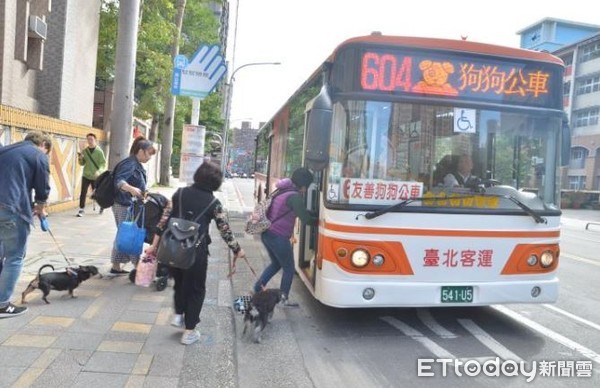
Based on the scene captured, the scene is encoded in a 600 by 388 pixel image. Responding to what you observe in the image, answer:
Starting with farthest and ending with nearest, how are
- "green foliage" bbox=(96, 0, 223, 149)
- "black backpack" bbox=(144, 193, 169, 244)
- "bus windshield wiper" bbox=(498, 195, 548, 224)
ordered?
"green foliage" bbox=(96, 0, 223, 149) < "black backpack" bbox=(144, 193, 169, 244) < "bus windshield wiper" bbox=(498, 195, 548, 224)

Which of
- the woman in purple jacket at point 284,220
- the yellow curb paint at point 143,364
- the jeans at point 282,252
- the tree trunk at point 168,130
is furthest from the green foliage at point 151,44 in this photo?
the yellow curb paint at point 143,364

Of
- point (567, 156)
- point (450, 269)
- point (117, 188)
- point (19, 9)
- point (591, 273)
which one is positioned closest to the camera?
point (450, 269)

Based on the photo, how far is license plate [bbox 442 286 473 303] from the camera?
18.1 ft

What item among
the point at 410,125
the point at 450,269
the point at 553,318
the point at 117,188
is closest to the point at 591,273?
the point at 553,318

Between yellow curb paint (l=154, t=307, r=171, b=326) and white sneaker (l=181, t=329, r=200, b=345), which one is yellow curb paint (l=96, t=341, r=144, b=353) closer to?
white sneaker (l=181, t=329, r=200, b=345)

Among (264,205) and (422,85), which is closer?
(422,85)

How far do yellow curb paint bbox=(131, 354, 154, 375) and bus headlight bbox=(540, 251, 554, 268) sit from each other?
400 centimetres

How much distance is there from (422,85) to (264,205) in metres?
2.15

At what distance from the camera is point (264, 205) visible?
6.24 metres

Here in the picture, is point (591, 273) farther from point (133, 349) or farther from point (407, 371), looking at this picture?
point (133, 349)

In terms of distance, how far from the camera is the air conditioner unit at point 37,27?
13894 mm

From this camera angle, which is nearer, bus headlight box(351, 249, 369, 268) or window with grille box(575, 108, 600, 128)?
bus headlight box(351, 249, 369, 268)

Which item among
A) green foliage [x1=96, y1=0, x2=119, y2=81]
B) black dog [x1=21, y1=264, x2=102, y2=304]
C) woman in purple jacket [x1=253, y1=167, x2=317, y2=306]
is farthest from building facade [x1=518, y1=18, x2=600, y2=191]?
black dog [x1=21, y1=264, x2=102, y2=304]

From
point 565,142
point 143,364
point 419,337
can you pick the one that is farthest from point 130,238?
point 565,142
